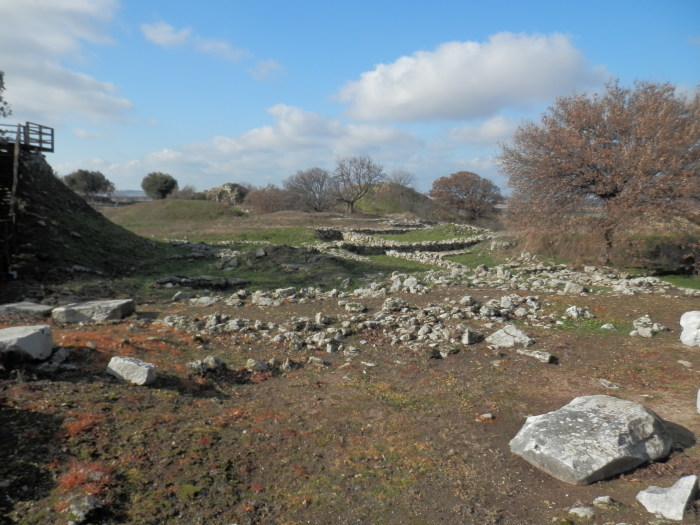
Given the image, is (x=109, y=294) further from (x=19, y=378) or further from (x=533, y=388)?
(x=533, y=388)

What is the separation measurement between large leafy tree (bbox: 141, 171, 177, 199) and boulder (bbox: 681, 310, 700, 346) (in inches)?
3070

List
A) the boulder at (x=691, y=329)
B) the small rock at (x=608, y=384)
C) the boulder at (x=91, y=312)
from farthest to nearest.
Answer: the boulder at (x=91, y=312) → the boulder at (x=691, y=329) → the small rock at (x=608, y=384)

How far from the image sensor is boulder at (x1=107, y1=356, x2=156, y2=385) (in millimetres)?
7781

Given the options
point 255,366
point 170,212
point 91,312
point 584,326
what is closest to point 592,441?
point 255,366

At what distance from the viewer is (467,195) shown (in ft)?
196

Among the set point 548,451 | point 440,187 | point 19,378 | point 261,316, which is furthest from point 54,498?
point 440,187

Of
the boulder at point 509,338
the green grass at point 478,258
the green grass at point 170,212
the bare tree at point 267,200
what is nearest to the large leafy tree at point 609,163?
the green grass at point 478,258

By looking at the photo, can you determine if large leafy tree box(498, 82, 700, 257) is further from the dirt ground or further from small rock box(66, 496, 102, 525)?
small rock box(66, 496, 102, 525)

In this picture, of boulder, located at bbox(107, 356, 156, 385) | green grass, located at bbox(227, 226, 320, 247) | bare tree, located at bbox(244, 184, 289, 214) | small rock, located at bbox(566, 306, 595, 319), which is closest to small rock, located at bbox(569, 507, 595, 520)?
boulder, located at bbox(107, 356, 156, 385)

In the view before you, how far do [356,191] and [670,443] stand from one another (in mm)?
62098

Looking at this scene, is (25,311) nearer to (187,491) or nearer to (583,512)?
(187,491)

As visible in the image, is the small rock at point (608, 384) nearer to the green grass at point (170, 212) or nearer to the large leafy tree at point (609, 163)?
the large leafy tree at point (609, 163)

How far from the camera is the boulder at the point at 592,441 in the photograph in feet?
18.0

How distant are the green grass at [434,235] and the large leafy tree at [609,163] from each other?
1364 cm
